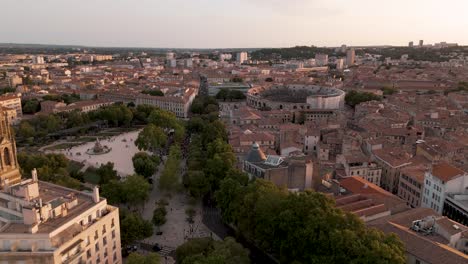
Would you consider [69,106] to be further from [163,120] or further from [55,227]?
[55,227]

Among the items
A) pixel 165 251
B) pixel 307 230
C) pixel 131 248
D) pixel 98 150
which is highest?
pixel 307 230

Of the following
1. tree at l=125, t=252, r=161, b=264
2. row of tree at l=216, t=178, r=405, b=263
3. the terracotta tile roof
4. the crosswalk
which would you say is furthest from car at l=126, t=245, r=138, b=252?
the terracotta tile roof

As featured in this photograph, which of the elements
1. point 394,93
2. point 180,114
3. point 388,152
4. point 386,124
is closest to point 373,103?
point 386,124

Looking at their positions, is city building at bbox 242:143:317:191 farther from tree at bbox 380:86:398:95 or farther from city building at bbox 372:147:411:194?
tree at bbox 380:86:398:95

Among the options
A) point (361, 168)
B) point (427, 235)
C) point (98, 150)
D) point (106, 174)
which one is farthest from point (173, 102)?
point (427, 235)

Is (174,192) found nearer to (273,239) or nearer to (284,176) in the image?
(284,176)

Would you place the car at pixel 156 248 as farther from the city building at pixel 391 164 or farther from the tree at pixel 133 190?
the city building at pixel 391 164
